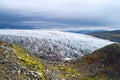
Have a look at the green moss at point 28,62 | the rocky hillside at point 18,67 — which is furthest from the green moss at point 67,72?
the green moss at point 28,62

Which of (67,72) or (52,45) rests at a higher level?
(67,72)

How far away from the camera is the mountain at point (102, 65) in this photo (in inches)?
1770

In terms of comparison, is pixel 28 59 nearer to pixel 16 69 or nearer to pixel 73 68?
pixel 16 69

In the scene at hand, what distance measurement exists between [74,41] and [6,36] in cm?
2918

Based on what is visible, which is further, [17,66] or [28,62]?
[28,62]

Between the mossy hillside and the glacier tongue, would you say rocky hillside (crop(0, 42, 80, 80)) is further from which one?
the glacier tongue

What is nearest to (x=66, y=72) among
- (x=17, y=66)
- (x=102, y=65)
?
(x=102, y=65)

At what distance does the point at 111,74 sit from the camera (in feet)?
149

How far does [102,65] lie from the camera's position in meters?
50.3

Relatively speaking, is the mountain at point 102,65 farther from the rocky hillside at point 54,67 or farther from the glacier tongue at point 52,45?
the glacier tongue at point 52,45

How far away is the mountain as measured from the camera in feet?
148

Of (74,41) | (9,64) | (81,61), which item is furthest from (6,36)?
(9,64)

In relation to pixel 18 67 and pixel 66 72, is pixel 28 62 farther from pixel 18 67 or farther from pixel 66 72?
pixel 66 72

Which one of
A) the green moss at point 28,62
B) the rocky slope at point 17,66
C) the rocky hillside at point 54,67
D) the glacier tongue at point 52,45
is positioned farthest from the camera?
the glacier tongue at point 52,45
